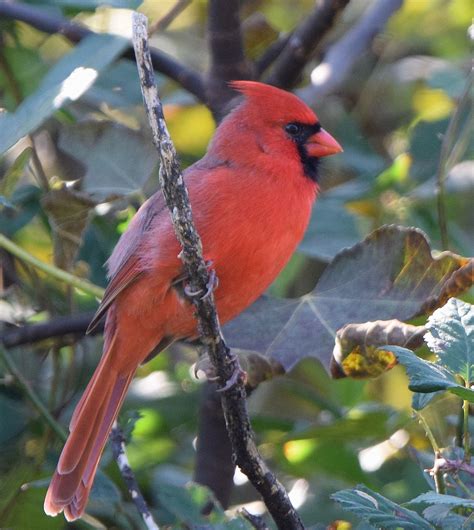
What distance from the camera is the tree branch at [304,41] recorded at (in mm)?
2764

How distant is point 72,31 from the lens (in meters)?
2.85

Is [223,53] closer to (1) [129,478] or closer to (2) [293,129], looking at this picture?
(2) [293,129]

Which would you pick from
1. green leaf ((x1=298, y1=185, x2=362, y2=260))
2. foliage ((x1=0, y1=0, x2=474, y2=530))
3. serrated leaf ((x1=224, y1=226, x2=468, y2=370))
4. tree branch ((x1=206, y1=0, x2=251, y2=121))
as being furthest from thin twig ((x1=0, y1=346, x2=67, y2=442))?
tree branch ((x1=206, y1=0, x2=251, y2=121))

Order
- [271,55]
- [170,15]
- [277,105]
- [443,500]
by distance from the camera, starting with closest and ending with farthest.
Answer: [443,500] < [277,105] < [271,55] < [170,15]

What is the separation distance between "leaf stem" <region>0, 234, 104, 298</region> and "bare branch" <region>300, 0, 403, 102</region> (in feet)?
3.30

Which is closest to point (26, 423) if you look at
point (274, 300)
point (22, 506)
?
point (22, 506)

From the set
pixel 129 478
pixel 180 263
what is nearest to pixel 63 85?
pixel 180 263

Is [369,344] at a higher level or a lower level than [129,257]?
lower

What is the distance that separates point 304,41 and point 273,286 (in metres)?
0.67

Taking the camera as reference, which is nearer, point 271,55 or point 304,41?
point 304,41

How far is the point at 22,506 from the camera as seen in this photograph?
2.32m

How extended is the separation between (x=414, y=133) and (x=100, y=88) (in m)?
0.92

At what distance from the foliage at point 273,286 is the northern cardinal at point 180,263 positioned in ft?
0.29

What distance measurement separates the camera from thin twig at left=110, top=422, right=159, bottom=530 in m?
1.94
